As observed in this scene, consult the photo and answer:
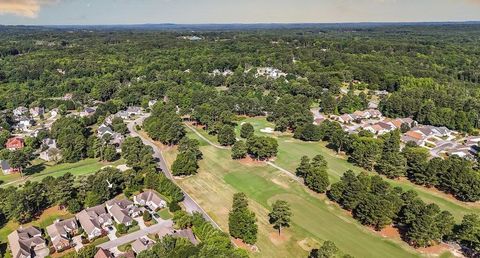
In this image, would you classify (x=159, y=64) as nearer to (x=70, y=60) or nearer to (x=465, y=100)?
(x=70, y=60)

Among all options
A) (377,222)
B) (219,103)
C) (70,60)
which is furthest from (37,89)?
(377,222)

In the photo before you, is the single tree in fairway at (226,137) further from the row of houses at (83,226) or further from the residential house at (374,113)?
the residential house at (374,113)

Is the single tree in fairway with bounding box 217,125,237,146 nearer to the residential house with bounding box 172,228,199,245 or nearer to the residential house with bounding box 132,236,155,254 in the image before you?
the residential house with bounding box 172,228,199,245

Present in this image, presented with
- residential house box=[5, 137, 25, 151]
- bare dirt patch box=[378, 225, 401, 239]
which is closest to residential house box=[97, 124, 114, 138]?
residential house box=[5, 137, 25, 151]

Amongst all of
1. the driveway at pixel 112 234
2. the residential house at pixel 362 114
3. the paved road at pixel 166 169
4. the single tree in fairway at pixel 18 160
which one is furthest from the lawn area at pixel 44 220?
the residential house at pixel 362 114

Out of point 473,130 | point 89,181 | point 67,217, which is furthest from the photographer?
point 473,130

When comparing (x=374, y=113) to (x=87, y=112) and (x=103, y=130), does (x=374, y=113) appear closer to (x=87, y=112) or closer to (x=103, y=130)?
(x=103, y=130)

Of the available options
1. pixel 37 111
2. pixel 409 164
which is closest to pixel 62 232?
pixel 409 164
